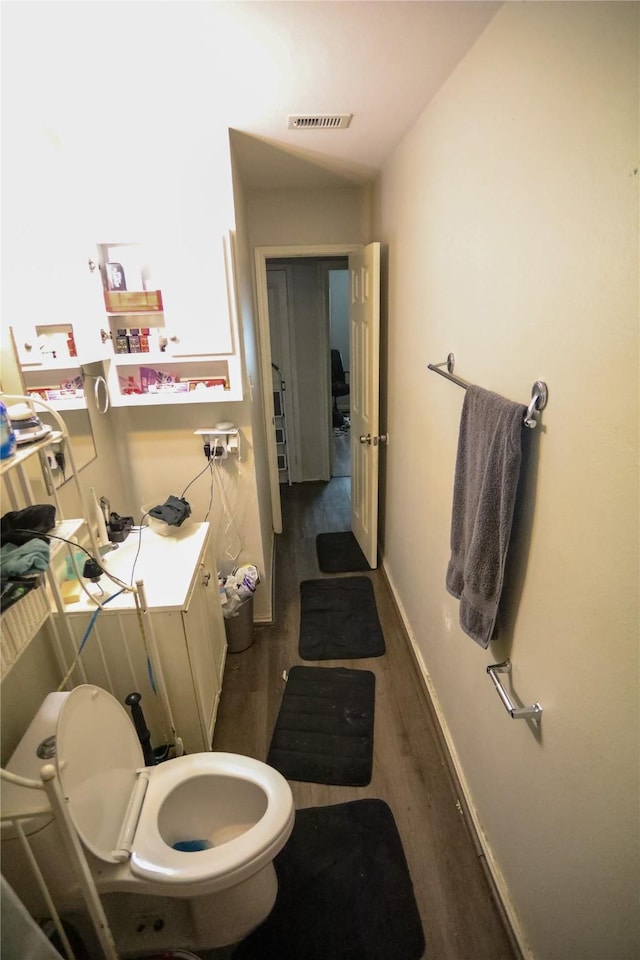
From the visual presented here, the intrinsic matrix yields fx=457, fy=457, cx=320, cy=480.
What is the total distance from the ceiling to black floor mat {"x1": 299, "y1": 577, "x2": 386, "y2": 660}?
2.37 m

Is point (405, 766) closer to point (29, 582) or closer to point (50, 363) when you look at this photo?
point (29, 582)

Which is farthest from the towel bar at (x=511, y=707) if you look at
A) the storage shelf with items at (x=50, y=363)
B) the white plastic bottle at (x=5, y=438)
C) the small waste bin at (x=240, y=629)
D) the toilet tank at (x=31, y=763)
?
the storage shelf with items at (x=50, y=363)

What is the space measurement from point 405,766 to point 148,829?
3.35 feet

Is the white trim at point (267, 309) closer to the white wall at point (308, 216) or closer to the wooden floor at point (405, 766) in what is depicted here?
the white wall at point (308, 216)

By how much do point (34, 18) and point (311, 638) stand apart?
252cm

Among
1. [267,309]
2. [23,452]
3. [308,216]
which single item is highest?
[308,216]

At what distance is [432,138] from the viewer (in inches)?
64.2

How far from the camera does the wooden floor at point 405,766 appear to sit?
1.36 m

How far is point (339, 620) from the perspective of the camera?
266cm

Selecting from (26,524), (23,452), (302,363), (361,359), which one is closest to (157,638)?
(26,524)

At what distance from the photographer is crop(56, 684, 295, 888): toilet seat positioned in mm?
1099

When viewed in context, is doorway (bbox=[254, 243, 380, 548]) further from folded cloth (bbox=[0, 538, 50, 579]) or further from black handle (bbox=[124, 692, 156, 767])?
folded cloth (bbox=[0, 538, 50, 579])

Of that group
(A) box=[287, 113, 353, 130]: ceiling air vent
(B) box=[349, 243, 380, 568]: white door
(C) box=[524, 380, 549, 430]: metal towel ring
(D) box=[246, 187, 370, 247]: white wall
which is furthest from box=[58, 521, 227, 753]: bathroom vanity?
(D) box=[246, 187, 370, 247]: white wall

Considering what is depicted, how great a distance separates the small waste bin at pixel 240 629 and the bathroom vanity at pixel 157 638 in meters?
0.50
